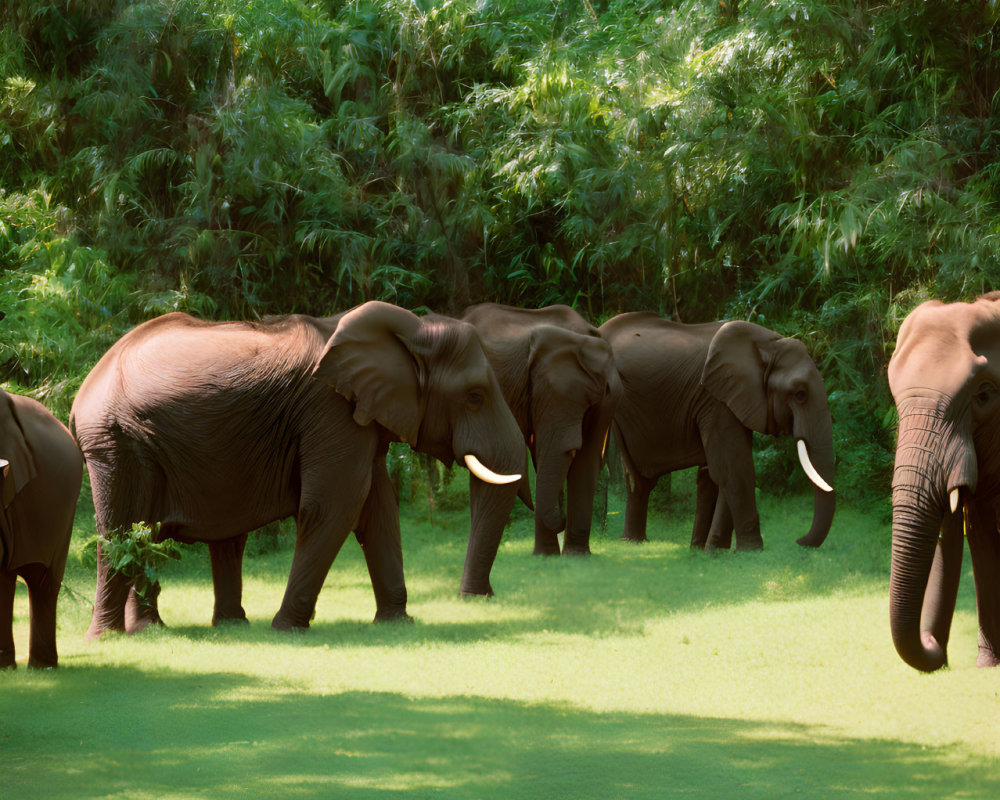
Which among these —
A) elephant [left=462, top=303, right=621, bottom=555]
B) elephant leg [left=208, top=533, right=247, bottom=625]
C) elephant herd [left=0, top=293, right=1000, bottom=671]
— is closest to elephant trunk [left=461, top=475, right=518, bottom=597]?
elephant herd [left=0, top=293, right=1000, bottom=671]

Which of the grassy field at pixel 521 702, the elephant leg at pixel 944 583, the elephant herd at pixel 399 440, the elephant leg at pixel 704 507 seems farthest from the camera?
the elephant leg at pixel 704 507

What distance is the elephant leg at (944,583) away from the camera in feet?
20.9

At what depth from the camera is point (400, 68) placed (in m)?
14.0

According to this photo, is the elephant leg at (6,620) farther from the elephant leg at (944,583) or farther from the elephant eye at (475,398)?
the elephant leg at (944,583)

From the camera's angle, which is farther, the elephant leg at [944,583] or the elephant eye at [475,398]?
the elephant eye at [475,398]

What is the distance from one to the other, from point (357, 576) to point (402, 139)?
4722 mm

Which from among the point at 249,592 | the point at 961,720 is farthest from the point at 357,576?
the point at 961,720

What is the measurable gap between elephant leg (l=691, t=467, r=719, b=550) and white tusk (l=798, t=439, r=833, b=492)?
4.69 feet

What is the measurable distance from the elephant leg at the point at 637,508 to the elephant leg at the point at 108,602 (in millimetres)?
6421

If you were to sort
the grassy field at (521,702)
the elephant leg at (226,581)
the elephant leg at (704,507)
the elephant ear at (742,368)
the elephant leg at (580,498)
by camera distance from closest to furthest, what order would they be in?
the grassy field at (521,702), the elephant leg at (226,581), the elephant leg at (580,498), the elephant ear at (742,368), the elephant leg at (704,507)

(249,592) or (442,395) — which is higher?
(442,395)

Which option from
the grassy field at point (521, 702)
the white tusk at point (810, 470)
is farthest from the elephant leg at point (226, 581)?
the white tusk at point (810, 470)

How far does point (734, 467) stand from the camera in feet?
39.4

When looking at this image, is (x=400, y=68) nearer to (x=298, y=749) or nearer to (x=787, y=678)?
(x=787, y=678)
